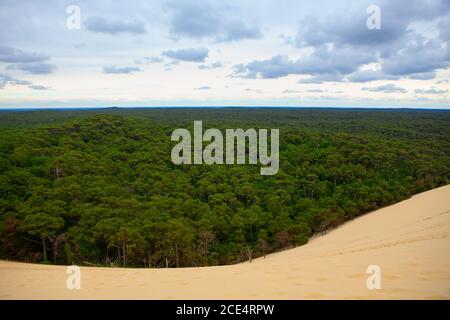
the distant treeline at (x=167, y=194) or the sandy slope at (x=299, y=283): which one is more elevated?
the sandy slope at (x=299, y=283)

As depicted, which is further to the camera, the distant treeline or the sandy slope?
the distant treeline

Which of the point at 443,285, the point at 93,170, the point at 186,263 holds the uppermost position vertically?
the point at 443,285

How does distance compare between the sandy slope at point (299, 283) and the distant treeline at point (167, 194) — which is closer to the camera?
the sandy slope at point (299, 283)

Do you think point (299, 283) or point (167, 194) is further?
point (167, 194)

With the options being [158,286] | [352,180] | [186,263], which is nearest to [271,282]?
[158,286]

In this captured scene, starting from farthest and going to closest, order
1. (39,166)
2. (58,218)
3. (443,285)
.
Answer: (39,166) < (58,218) < (443,285)

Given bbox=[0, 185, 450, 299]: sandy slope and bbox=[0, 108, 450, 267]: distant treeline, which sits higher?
bbox=[0, 185, 450, 299]: sandy slope

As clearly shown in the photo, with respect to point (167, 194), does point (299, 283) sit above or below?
above
